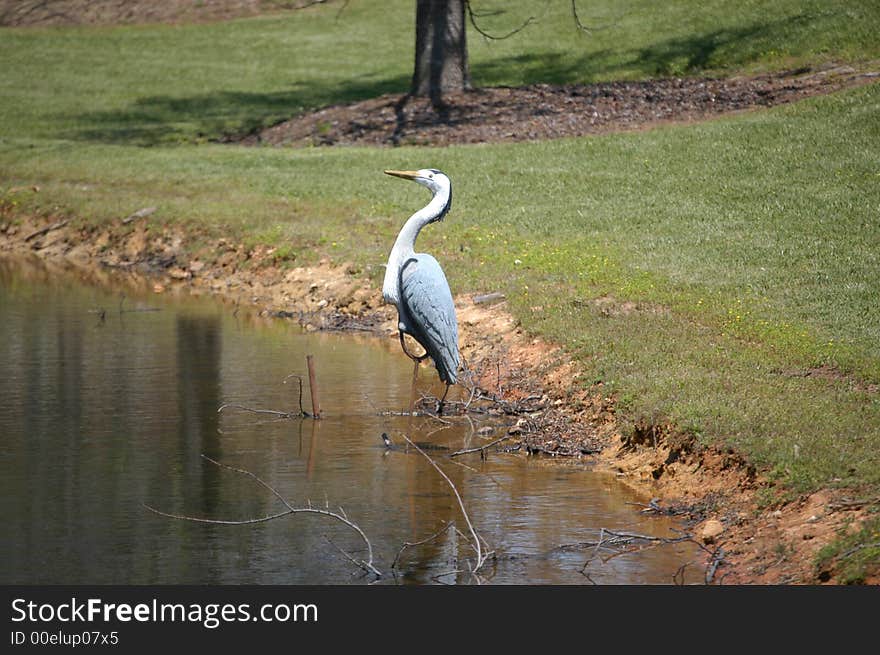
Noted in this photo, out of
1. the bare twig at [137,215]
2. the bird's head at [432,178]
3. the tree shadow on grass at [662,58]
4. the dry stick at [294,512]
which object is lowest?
the dry stick at [294,512]

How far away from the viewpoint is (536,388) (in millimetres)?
12328

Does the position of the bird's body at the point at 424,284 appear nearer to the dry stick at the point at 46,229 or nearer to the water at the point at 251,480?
the water at the point at 251,480

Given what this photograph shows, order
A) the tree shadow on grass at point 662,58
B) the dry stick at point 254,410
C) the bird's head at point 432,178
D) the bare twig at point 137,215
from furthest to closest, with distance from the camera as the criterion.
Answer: the tree shadow on grass at point 662,58, the bare twig at point 137,215, the dry stick at point 254,410, the bird's head at point 432,178

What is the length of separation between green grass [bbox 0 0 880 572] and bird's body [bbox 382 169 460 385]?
1.51 m

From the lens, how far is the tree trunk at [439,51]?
25656mm

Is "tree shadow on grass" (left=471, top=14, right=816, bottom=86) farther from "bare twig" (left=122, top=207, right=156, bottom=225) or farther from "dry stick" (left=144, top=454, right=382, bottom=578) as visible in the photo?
"dry stick" (left=144, top=454, right=382, bottom=578)

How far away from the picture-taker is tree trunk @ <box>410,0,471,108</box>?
2566 centimetres

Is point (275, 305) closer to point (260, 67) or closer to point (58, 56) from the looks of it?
point (260, 67)

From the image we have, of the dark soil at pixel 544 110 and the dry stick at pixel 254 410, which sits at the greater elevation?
the dark soil at pixel 544 110

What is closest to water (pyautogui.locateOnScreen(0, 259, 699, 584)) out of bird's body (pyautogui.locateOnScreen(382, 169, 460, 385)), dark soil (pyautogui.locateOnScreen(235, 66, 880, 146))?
bird's body (pyautogui.locateOnScreen(382, 169, 460, 385))

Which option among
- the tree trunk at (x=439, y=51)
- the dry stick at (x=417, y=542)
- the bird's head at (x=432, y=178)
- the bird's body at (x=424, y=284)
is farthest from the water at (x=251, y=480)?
the tree trunk at (x=439, y=51)

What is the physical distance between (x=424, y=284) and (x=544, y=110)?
1397 centimetres

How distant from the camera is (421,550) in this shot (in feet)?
29.1

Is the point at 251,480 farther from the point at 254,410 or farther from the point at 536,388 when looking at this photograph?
the point at 536,388
